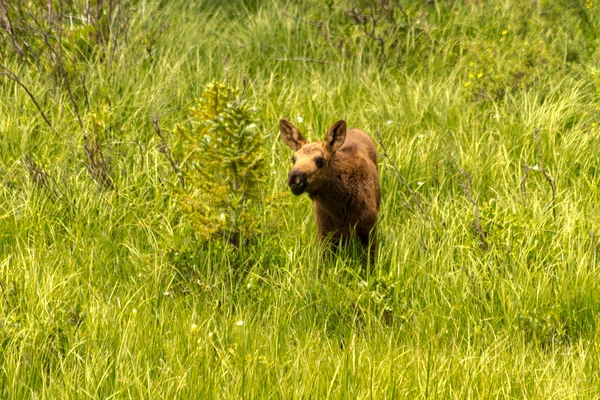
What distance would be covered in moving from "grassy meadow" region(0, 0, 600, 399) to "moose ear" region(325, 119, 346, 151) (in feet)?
1.70

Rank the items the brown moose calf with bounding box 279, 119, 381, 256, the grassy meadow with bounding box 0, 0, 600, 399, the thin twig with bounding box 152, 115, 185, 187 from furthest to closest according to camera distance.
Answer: the thin twig with bounding box 152, 115, 185, 187, the brown moose calf with bounding box 279, 119, 381, 256, the grassy meadow with bounding box 0, 0, 600, 399

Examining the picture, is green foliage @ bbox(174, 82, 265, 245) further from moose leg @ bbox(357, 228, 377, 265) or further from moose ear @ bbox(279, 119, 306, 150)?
Answer: moose leg @ bbox(357, 228, 377, 265)

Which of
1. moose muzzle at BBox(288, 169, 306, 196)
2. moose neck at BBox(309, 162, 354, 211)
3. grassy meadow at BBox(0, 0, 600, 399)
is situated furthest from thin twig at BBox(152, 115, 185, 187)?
moose muzzle at BBox(288, 169, 306, 196)

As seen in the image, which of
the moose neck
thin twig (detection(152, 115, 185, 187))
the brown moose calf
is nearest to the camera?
the brown moose calf

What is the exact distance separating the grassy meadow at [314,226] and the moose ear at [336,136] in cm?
52

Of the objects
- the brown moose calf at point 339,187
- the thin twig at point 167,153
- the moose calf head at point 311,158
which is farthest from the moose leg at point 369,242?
the thin twig at point 167,153

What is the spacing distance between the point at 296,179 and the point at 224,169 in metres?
0.71

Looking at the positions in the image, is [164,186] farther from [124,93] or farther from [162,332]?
[162,332]

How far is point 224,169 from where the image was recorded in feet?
17.2

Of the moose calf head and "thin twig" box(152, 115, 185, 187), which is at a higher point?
the moose calf head

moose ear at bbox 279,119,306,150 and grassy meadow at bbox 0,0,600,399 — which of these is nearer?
grassy meadow at bbox 0,0,600,399

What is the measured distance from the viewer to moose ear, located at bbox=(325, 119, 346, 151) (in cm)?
513

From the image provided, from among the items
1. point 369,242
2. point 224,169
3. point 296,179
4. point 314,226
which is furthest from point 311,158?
point 314,226

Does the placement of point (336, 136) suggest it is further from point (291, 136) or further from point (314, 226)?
point (314, 226)
